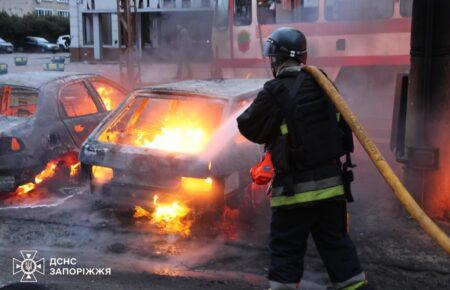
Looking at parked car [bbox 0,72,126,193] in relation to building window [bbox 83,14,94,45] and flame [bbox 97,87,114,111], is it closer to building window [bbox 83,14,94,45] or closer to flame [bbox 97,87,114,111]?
flame [bbox 97,87,114,111]

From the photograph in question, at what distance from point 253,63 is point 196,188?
690cm

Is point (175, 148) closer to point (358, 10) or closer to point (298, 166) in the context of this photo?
point (298, 166)

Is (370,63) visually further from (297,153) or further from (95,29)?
(95,29)

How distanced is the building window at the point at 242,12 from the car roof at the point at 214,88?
5344mm

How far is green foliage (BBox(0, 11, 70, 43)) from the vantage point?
48969 millimetres

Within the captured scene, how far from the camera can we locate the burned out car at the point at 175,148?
498 cm

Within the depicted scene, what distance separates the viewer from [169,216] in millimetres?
5477

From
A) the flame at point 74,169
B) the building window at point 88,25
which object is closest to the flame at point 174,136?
the flame at point 74,169

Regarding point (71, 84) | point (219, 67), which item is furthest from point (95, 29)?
point (71, 84)

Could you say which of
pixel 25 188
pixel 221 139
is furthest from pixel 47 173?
pixel 221 139

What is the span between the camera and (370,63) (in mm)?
10281

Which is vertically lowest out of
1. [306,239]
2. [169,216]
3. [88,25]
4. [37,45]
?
[169,216]

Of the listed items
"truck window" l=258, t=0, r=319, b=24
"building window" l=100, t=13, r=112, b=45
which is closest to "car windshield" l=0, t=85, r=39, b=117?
"truck window" l=258, t=0, r=319, b=24

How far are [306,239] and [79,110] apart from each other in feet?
15.2
